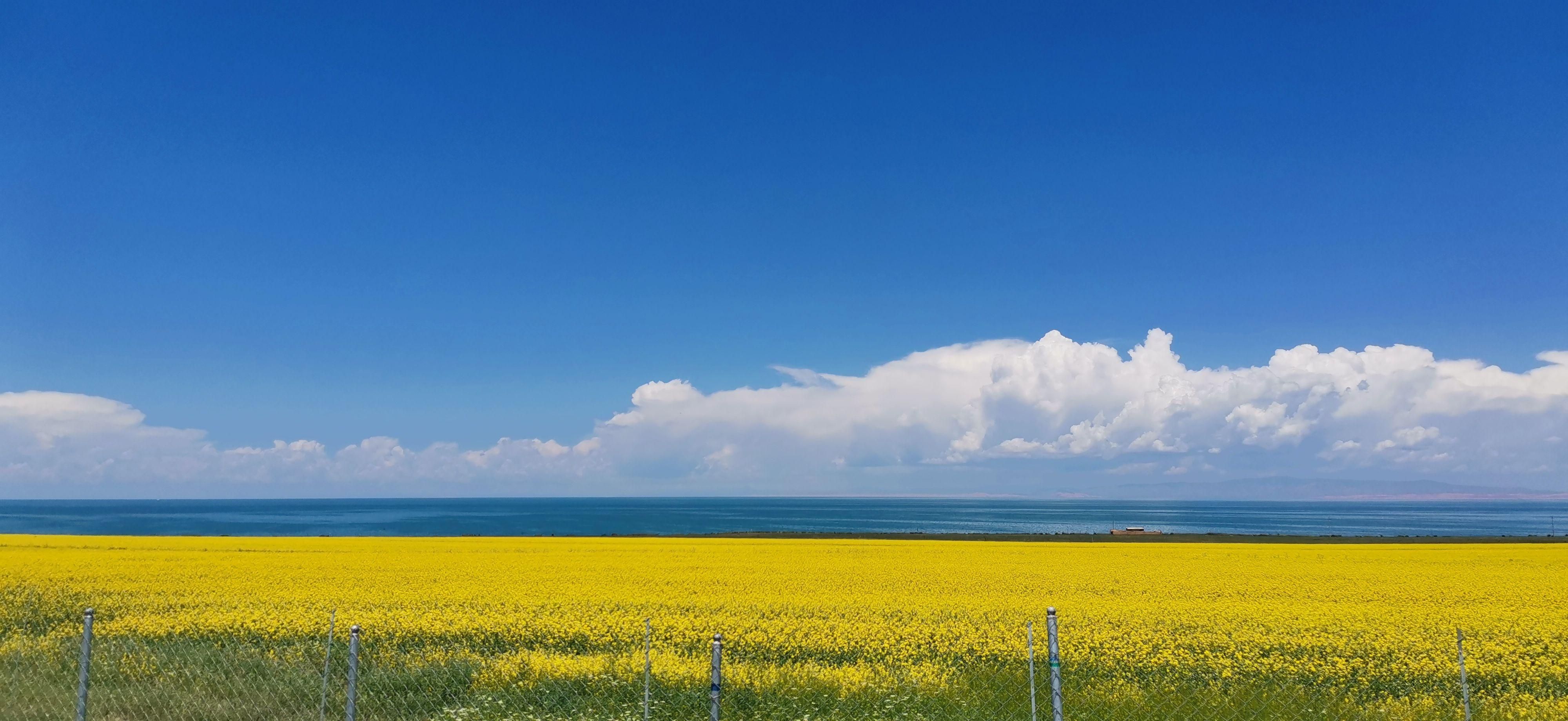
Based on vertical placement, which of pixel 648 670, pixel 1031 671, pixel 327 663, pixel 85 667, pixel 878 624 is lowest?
pixel 878 624

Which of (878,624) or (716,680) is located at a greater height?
(716,680)

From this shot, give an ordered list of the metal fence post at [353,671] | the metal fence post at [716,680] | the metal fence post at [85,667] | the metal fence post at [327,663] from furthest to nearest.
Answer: the metal fence post at [327,663] < the metal fence post at [85,667] < the metal fence post at [353,671] < the metal fence post at [716,680]

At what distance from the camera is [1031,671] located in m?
7.49

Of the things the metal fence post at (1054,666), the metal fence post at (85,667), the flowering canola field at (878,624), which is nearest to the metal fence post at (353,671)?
the metal fence post at (85,667)

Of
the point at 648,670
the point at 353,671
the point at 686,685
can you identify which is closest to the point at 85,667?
the point at 353,671

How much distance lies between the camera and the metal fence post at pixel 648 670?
8.56m

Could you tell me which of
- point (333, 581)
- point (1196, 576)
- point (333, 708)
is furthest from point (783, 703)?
point (1196, 576)

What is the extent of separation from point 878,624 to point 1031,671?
759cm

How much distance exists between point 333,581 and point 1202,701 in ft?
67.1

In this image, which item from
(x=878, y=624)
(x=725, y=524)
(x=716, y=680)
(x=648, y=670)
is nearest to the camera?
(x=716, y=680)

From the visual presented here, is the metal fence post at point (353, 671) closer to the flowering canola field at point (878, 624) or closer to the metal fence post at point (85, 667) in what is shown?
the metal fence post at point (85, 667)

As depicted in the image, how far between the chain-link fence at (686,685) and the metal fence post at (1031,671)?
0.49 ft

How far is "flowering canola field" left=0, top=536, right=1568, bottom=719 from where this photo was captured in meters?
11.2

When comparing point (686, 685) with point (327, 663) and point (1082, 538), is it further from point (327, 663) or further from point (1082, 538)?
point (1082, 538)
